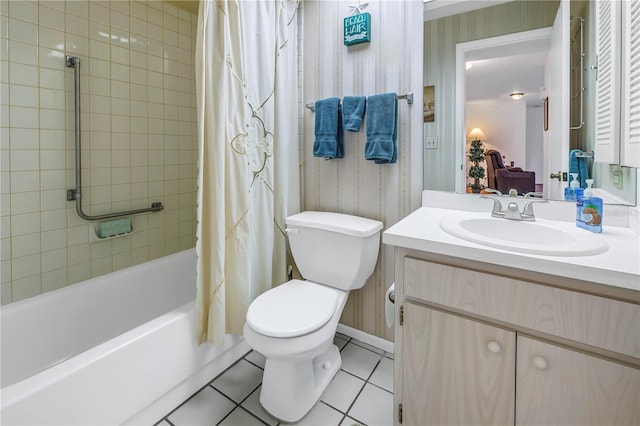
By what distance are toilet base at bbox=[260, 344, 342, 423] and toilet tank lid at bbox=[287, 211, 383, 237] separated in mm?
632

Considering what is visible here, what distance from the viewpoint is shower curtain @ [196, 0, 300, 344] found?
4.69ft

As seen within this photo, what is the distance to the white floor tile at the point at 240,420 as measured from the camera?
134 cm

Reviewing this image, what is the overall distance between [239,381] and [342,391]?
1.74 feet

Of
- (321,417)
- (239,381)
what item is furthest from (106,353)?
(321,417)

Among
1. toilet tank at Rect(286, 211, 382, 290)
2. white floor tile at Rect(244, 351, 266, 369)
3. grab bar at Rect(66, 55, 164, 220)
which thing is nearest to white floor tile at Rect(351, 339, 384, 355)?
toilet tank at Rect(286, 211, 382, 290)

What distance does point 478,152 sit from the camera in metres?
1.47

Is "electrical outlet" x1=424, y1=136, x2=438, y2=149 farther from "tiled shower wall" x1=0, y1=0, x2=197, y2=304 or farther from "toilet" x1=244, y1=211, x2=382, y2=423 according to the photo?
"tiled shower wall" x1=0, y1=0, x2=197, y2=304

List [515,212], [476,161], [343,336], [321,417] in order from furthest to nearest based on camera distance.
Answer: [343,336], [476,161], [321,417], [515,212]

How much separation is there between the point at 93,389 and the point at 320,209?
4.45 ft

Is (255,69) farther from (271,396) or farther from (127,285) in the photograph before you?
(271,396)

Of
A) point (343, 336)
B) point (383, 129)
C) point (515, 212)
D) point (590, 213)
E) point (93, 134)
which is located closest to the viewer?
point (590, 213)

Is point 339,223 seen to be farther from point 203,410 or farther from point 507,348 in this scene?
point 203,410

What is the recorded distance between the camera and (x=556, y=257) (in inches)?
33.4

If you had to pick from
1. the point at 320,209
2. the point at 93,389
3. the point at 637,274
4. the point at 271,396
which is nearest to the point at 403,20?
the point at 320,209
